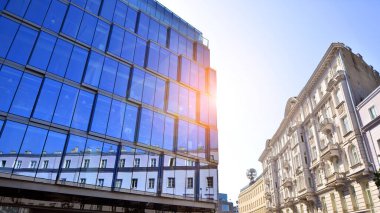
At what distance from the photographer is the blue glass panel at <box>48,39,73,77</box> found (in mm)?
21500

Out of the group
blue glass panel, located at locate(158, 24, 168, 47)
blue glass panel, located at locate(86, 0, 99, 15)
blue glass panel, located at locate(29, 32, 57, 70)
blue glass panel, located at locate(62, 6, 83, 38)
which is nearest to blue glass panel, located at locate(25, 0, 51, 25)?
blue glass panel, located at locate(29, 32, 57, 70)

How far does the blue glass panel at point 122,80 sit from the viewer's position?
2484cm

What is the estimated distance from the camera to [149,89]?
88.7 feet

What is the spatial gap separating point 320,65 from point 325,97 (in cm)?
389

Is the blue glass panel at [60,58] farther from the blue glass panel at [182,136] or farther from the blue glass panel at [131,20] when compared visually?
the blue glass panel at [182,136]

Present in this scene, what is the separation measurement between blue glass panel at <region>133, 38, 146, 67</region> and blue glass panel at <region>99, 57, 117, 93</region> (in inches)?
105

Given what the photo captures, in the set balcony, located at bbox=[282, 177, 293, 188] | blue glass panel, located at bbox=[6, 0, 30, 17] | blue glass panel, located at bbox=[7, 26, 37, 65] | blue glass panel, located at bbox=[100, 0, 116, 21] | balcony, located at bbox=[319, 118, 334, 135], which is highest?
blue glass panel, located at bbox=[100, 0, 116, 21]

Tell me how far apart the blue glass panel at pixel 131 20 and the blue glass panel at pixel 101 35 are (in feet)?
8.46

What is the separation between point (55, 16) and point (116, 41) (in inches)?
222

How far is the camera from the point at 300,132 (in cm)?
3759

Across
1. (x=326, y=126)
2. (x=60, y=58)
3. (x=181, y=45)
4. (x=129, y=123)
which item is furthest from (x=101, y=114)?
(x=326, y=126)

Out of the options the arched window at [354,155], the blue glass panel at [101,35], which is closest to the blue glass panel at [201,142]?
the blue glass panel at [101,35]

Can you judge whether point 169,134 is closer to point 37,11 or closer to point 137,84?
point 137,84

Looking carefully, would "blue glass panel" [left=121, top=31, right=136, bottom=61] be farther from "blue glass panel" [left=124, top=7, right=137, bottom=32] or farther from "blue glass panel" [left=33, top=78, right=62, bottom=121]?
"blue glass panel" [left=33, top=78, right=62, bottom=121]
